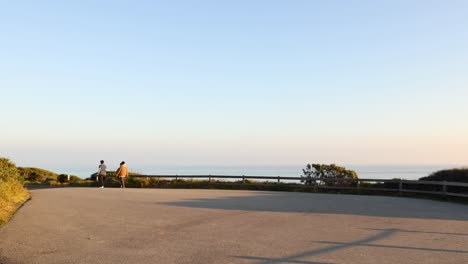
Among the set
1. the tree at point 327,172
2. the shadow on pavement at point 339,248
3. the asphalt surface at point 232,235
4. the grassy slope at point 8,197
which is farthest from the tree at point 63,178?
the shadow on pavement at point 339,248

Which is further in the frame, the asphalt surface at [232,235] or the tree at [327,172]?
the tree at [327,172]

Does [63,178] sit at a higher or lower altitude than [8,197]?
higher

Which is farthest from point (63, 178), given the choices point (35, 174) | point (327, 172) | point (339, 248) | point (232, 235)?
point (339, 248)

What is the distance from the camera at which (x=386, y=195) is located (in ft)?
82.3

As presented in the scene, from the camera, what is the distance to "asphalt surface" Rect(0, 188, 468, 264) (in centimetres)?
832

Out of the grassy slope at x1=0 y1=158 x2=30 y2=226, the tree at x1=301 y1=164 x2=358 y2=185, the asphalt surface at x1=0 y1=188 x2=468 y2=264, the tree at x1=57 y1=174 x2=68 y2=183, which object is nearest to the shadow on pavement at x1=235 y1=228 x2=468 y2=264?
the asphalt surface at x1=0 y1=188 x2=468 y2=264

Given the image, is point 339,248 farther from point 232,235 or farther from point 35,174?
point 35,174

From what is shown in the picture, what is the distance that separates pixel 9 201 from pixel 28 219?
363 centimetres

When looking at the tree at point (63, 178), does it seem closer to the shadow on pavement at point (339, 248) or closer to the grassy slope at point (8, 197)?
the grassy slope at point (8, 197)

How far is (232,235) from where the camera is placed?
10.6 m

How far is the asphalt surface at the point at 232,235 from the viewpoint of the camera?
8.32 metres

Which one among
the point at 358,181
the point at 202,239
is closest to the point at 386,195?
the point at 358,181

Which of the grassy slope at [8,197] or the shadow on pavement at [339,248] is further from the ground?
the grassy slope at [8,197]

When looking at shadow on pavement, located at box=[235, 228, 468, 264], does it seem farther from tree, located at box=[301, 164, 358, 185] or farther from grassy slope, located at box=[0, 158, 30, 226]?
tree, located at box=[301, 164, 358, 185]
